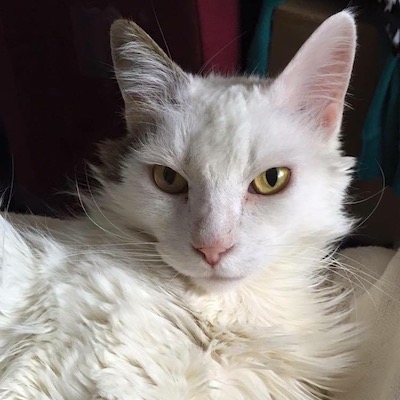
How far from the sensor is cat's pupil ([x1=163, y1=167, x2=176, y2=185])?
1.05 metres

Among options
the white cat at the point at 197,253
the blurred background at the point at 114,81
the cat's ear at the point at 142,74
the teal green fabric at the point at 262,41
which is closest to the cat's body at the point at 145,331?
the white cat at the point at 197,253

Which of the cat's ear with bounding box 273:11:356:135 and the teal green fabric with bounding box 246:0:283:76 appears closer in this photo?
the cat's ear with bounding box 273:11:356:135

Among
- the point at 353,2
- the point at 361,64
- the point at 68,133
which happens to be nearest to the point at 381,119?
the point at 361,64

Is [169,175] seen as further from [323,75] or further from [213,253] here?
[323,75]

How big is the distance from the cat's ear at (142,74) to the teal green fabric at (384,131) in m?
0.63

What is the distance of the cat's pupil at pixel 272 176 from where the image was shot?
102 cm

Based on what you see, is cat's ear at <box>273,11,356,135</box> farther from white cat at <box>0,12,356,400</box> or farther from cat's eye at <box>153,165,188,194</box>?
cat's eye at <box>153,165,188,194</box>

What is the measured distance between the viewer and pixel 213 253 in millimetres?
949

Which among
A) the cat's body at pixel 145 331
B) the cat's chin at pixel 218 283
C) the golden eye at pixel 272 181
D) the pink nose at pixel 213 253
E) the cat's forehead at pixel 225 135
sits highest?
the cat's forehead at pixel 225 135

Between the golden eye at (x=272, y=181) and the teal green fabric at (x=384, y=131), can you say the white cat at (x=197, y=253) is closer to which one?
the golden eye at (x=272, y=181)

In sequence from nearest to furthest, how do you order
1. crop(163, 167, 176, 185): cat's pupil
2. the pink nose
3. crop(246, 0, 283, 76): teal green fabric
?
1. the pink nose
2. crop(163, 167, 176, 185): cat's pupil
3. crop(246, 0, 283, 76): teal green fabric

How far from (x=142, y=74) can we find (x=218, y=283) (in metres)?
0.37

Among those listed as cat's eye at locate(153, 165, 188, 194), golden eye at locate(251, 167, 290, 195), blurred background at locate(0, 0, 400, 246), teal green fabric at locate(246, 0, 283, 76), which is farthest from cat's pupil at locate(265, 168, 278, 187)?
teal green fabric at locate(246, 0, 283, 76)

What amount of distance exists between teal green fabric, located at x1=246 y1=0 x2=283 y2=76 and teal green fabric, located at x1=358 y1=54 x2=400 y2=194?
31 cm
